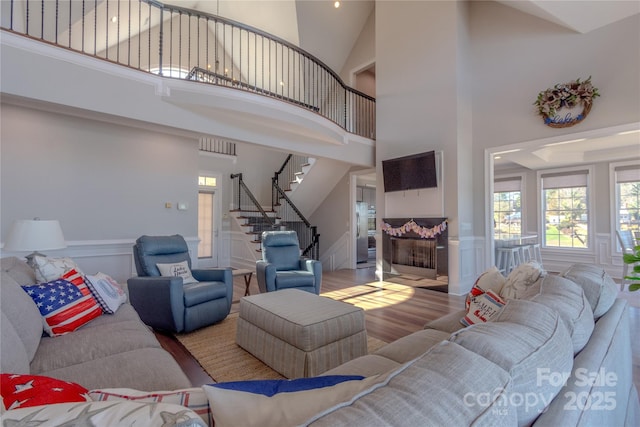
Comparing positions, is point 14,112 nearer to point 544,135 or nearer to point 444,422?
point 444,422

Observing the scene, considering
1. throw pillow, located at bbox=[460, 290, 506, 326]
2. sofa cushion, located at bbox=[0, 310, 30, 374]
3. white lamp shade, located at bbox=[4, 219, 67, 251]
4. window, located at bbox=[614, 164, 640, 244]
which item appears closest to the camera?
sofa cushion, located at bbox=[0, 310, 30, 374]

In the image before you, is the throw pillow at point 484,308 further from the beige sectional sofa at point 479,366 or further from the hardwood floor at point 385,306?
the hardwood floor at point 385,306

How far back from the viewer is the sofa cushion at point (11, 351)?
49.4 inches

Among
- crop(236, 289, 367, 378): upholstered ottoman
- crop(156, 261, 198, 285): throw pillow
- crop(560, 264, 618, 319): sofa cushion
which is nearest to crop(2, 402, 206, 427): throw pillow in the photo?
crop(236, 289, 367, 378): upholstered ottoman

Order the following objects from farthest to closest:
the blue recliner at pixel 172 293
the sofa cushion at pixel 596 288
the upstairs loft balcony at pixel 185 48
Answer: the upstairs loft balcony at pixel 185 48, the blue recliner at pixel 172 293, the sofa cushion at pixel 596 288

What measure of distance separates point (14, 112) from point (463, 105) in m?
6.14

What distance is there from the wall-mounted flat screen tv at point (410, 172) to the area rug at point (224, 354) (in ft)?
10.2

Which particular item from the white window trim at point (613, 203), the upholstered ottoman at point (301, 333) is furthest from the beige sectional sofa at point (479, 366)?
the white window trim at point (613, 203)

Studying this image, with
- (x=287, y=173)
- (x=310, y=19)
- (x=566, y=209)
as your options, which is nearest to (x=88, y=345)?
(x=287, y=173)

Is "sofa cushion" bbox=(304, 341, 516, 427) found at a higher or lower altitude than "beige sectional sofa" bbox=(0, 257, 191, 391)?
higher

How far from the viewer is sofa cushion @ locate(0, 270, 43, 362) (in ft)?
5.00

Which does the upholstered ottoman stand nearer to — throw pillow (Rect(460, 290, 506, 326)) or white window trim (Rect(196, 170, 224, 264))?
Result: throw pillow (Rect(460, 290, 506, 326))

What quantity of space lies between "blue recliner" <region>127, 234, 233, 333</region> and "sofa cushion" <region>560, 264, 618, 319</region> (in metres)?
3.05

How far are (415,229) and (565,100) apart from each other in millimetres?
2791
